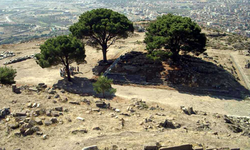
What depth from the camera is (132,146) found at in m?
17.6

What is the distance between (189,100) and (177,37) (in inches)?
514

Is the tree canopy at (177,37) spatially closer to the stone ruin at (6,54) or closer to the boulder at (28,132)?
the boulder at (28,132)

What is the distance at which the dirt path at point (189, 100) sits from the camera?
30.1m

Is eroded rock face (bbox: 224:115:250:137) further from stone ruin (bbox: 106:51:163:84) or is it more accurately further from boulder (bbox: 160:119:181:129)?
stone ruin (bbox: 106:51:163:84)

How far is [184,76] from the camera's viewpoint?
38.2 meters

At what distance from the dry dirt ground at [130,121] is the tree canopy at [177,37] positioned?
860 cm

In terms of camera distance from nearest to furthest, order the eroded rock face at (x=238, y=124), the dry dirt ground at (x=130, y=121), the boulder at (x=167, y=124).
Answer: the dry dirt ground at (x=130, y=121) → the boulder at (x=167, y=124) → the eroded rock face at (x=238, y=124)

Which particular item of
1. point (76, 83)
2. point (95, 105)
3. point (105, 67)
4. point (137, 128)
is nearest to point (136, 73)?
point (105, 67)

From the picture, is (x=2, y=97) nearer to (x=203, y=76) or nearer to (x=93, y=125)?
(x=93, y=125)

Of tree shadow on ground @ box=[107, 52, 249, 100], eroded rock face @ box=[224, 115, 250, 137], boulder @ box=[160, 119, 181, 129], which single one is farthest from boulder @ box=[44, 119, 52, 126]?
eroded rock face @ box=[224, 115, 250, 137]

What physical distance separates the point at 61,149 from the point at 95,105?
10.8 m

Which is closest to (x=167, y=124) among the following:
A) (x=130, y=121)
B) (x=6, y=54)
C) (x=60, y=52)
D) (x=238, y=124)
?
(x=130, y=121)

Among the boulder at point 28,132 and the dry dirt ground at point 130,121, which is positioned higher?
the boulder at point 28,132

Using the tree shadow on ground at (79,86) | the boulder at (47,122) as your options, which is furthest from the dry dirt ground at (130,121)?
the tree shadow on ground at (79,86)
